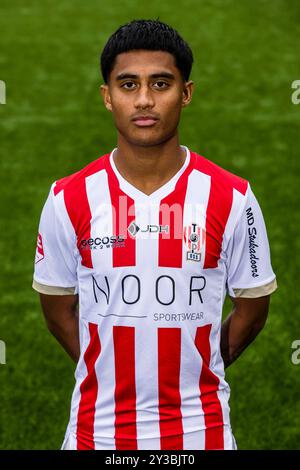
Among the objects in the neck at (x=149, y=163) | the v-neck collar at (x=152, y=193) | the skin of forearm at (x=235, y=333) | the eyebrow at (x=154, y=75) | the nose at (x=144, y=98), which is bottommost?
the skin of forearm at (x=235, y=333)

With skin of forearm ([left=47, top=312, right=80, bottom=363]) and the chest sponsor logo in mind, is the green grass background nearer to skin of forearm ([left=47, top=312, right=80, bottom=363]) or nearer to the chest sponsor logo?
skin of forearm ([left=47, top=312, right=80, bottom=363])

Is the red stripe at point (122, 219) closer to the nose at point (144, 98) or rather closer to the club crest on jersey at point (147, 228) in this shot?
the club crest on jersey at point (147, 228)

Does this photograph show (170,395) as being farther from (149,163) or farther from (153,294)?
(149,163)

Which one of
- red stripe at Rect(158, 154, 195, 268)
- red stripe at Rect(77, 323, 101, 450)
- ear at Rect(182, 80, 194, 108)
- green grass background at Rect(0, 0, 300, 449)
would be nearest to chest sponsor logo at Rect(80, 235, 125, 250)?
red stripe at Rect(158, 154, 195, 268)

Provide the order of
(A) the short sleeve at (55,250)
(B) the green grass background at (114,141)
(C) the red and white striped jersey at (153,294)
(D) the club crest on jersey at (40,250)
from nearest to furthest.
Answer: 1. (C) the red and white striped jersey at (153,294)
2. (A) the short sleeve at (55,250)
3. (D) the club crest on jersey at (40,250)
4. (B) the green grass background at (114,141)

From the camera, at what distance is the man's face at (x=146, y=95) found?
2.53 meters

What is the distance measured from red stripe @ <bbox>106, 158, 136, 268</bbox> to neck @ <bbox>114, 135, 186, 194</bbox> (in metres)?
0.05

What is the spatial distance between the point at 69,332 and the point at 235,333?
587 mm

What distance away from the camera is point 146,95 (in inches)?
99.3

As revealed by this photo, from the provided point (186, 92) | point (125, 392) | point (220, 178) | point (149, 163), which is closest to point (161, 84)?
point (186, 92)

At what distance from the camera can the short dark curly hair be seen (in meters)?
2.60

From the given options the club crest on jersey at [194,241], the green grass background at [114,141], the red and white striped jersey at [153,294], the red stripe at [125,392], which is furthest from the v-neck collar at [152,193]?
the green grass background at [114,141]

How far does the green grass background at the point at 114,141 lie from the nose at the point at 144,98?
8.96ft

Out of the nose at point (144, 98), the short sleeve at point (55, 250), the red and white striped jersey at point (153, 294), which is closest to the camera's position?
the nose at point (144, 98)
